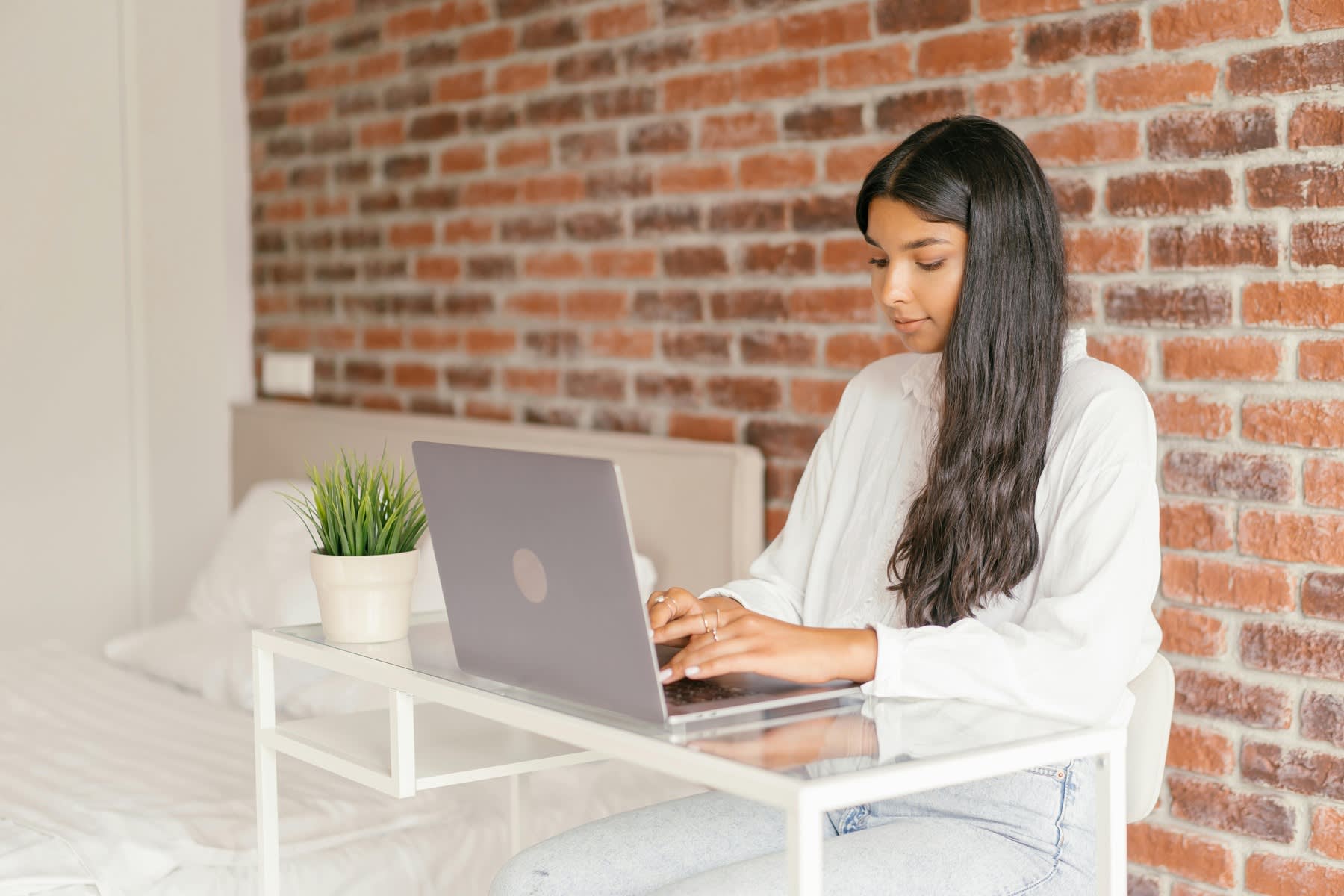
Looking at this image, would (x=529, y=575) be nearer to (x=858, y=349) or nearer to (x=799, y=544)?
(x=799, y=544)

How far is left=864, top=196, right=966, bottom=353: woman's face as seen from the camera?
5.46 ft

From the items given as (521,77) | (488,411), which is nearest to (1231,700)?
(488,411)

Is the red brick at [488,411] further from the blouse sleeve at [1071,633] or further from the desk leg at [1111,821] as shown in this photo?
the desk leg at [1111,821]

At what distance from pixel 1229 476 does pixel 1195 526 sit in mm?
89

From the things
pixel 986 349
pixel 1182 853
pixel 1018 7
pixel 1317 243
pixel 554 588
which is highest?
pixel 1018 7

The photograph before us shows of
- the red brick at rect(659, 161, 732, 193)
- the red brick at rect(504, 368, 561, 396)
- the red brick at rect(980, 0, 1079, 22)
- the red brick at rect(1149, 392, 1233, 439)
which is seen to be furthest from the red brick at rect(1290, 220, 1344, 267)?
the red brick at rect(504, 368, 561, 396)

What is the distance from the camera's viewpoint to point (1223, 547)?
199 cm

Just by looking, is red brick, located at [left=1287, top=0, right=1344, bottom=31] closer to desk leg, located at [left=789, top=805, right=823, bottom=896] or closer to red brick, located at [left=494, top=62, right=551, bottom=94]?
desk leg, located at [left=789, top=805, right=823, bottom=896]

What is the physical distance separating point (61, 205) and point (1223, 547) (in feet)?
10.7

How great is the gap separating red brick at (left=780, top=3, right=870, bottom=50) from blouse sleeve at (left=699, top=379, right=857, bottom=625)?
0.77 meters

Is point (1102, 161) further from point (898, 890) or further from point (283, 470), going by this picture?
point (283, 470)

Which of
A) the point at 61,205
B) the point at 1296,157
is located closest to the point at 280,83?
the point at 61,205

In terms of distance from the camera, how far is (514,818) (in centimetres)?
207

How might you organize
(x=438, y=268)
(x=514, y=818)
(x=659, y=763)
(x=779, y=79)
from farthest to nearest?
(x=438, y=268) < (x=779, y=79) < (x=514, y=818) < (x=659, y=763)
